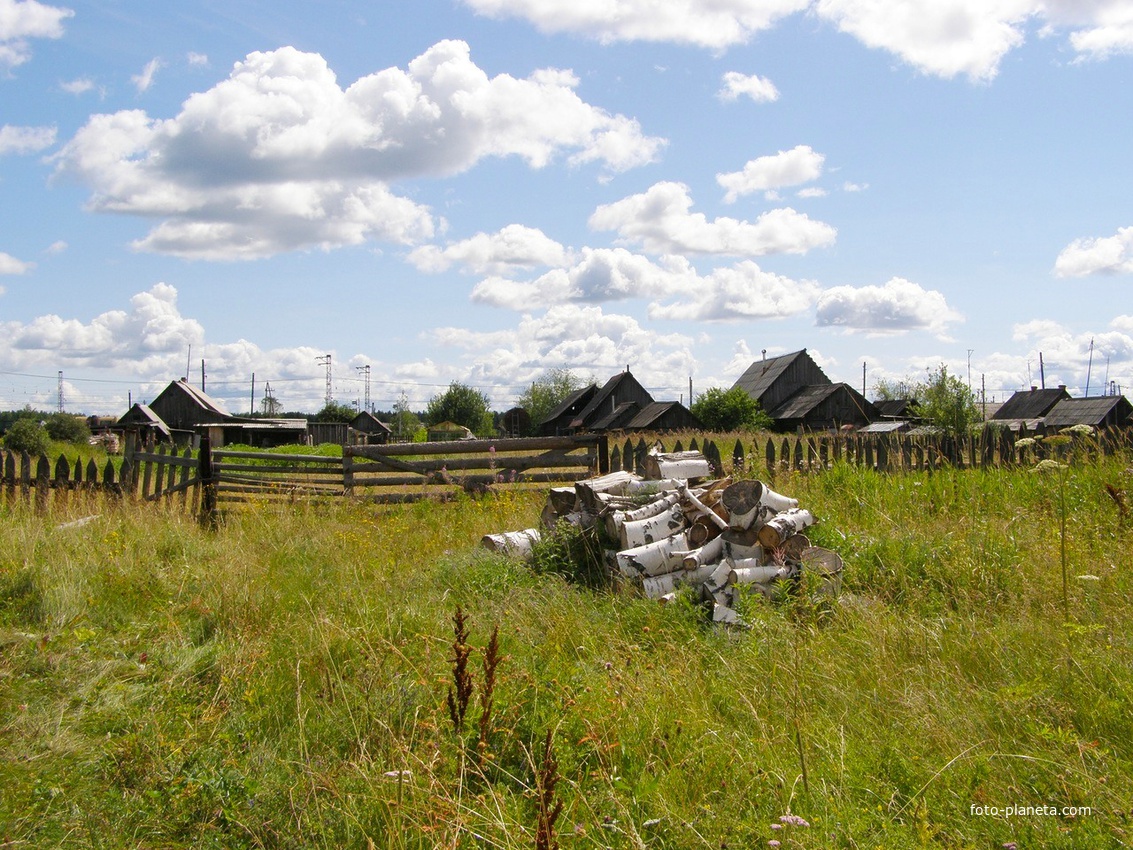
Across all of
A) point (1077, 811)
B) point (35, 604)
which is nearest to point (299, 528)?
point (35, 604)

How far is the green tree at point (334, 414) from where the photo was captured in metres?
78.9

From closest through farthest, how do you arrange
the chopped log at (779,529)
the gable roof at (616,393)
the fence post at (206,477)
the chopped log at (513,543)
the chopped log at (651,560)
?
the chopped log at (779,529), the chopped log at (651,560), the chopped log at (513,543), the fence post at (206,477), the gable roof at (616,393)

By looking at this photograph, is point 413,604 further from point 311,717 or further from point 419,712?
point 419,712

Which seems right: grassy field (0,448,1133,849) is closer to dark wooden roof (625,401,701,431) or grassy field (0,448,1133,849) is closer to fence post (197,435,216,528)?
fence post (197,435,216,528)

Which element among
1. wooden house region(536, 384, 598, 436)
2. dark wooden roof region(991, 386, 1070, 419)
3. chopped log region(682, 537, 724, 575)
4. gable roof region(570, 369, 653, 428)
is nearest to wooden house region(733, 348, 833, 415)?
gable roof region(570, 369, 653, 428)

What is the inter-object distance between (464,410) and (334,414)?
43.1 feet

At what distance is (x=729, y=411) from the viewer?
48812 mm

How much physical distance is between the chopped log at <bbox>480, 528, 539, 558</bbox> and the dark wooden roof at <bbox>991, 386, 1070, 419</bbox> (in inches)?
2196

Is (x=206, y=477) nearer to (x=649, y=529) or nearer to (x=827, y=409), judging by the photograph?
(x=649, y=529)

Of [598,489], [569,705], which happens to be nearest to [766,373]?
[598,489]

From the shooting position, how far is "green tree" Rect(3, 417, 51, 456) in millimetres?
27062

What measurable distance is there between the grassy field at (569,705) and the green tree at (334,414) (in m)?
75.5

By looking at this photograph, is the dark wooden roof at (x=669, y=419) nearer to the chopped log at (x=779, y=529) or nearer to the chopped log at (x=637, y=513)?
the chopped log at (x=637, y=513)

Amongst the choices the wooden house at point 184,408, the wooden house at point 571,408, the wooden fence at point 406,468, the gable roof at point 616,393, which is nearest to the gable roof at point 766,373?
the gable roof at point 616,393
